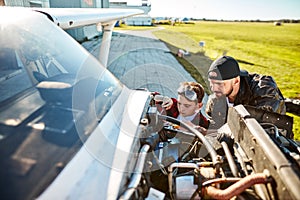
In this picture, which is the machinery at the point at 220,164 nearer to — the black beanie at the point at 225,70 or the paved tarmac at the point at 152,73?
the black beanie at the point at 225,70

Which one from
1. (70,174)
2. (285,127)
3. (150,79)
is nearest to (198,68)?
(150,79)

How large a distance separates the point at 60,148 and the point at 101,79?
722mm

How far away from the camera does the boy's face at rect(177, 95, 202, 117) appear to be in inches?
92.3

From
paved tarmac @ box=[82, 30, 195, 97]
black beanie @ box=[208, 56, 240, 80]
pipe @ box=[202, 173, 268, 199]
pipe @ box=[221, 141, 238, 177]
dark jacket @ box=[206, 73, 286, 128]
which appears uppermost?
black beanie @ box=[208, 56, 240, 80]

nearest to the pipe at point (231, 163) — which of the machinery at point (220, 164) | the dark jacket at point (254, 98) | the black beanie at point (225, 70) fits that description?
the machinery at point (220, 164)

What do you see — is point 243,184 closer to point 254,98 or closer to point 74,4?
point 254,98

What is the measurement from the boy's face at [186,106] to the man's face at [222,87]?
0.51 metres

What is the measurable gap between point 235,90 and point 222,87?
0.72ft

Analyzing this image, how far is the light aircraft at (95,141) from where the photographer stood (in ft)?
2.78

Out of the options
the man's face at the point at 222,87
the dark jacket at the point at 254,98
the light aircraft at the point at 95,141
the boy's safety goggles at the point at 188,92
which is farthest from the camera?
the man's face at the point at 222,87

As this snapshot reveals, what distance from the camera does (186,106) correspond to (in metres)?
2.37

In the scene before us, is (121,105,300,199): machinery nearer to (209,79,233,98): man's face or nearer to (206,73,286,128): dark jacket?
(206,73,286,128): dark jacket

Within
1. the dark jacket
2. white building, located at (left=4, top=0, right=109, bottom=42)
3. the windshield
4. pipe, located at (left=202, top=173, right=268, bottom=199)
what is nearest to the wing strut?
the dark jacket

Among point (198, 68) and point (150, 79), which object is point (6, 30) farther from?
point (198, 68)
